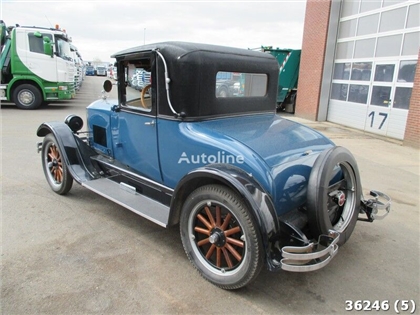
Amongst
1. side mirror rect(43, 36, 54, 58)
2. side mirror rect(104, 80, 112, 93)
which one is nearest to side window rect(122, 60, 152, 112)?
side mirror rect(104, 80, 112, 93)

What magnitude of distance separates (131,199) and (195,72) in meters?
1.45

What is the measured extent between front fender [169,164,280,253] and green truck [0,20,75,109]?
1091 cm

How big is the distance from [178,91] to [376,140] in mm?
7695

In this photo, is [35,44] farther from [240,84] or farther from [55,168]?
[240,84]

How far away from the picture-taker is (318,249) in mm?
2387

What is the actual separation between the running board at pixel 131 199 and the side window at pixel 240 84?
126cm

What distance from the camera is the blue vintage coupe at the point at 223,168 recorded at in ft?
7.54

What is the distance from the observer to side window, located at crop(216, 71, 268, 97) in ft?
10.1

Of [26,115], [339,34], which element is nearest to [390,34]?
[339,34]

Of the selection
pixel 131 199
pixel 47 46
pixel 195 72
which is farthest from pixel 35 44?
pixel 195 72

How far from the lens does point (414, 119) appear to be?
7953 millimetres

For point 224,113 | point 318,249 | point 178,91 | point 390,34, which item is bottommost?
point 318,249

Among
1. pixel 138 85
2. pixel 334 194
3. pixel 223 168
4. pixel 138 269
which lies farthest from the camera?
pixel 138 85

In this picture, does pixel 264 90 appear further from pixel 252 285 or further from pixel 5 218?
pixel 5 218
